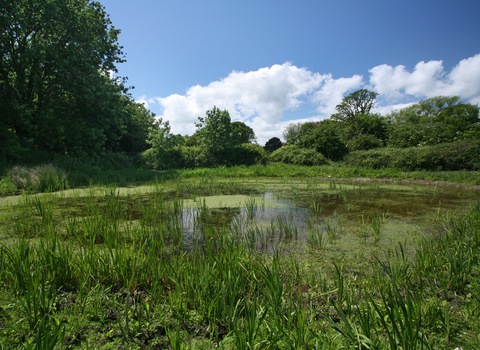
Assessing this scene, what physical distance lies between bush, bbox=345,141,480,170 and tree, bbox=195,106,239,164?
904 centimetres

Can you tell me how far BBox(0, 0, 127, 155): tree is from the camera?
10.2 meters

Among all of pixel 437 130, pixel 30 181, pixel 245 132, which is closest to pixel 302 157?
pixel 437 130

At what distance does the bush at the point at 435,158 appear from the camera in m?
9.81

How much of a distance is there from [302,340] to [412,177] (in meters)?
10.4

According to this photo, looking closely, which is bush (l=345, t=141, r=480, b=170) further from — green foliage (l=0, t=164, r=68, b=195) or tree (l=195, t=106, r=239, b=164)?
green foliage (l=0, t=164, r=68, b=195)

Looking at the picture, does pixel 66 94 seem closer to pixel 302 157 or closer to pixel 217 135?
pixel 217 135

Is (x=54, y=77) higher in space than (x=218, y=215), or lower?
higher

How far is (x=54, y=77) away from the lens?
11.6 metres

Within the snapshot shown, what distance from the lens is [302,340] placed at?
3.76ft

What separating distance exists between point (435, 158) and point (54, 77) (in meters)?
18.2

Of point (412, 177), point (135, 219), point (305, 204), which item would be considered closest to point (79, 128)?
point (135, 219)

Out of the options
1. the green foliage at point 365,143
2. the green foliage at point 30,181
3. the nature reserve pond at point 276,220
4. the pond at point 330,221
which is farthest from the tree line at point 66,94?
the pond at point 330,221

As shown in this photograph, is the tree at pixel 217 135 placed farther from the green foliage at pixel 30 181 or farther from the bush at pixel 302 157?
the green foliage at pixel 30 181

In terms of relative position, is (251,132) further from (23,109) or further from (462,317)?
(462,317)
